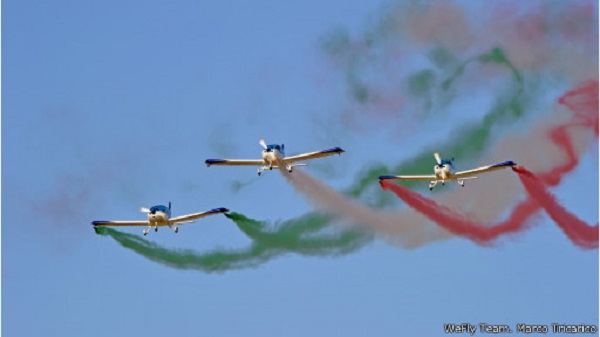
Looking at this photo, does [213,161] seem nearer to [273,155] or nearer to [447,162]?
[273,155]

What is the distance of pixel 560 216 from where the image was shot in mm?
171250

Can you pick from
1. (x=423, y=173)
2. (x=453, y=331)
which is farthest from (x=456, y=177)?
(x=453, y=331)

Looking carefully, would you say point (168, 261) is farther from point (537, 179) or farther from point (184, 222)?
point (537, 179)

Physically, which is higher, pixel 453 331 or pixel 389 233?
pixel 389 233

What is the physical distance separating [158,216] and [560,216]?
27901mm

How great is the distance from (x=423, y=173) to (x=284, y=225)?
34.2 ft

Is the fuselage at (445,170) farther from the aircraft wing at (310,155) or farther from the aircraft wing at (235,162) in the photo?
the aircraft wing at (235,162)

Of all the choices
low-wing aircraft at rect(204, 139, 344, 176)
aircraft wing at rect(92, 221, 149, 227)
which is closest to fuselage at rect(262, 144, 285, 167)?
low-wing aircraft at rect(204, 139, 344, 176)

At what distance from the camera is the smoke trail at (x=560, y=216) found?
16875cm

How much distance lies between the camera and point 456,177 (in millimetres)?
176125

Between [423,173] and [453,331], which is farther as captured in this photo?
[423,173]

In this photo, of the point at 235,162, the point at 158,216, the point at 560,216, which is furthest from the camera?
Result: the point at 235,162

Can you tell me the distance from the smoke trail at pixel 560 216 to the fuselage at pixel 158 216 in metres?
24.4

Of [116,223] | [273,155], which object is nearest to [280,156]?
[273,155]
